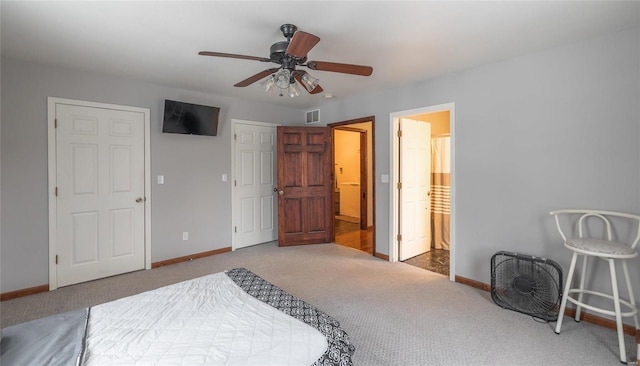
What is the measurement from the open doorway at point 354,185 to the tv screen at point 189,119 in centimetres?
185

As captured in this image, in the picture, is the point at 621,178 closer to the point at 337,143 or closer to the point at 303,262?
the point at 303,262

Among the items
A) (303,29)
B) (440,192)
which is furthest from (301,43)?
(440,192)

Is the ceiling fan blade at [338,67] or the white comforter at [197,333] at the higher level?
the ceiling fan blade at [338,67]

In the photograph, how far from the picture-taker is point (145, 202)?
3.77 meters

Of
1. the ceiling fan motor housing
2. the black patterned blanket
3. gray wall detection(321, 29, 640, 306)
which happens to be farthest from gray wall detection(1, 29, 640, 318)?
the black patterned blanket

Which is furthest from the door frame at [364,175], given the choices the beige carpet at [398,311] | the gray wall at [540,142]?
the gray wall at [540,142]

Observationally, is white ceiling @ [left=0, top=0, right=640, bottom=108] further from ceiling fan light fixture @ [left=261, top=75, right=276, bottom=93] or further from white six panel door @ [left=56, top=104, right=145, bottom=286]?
white six panel door @ [left=56, top=104, right=145, bottom=286]

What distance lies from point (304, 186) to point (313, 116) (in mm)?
1279

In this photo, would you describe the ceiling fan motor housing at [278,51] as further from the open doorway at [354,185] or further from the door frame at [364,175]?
the door frame at [364,175]

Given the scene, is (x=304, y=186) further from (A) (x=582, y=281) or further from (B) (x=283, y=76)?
(A) (x=582, y=281)

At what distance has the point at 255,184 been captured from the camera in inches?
191

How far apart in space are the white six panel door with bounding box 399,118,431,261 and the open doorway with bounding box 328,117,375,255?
0.71 m

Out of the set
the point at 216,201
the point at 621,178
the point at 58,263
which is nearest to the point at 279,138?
the point at 216,201

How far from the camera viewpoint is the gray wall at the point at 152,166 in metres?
2.92
